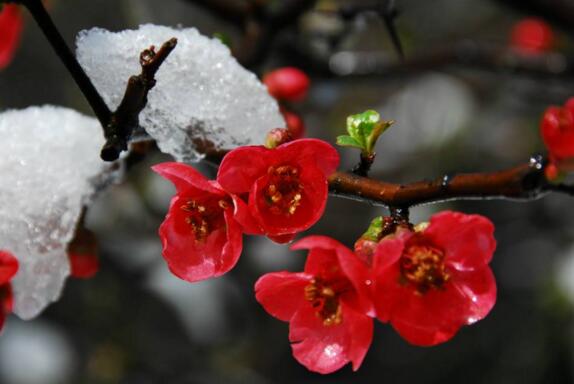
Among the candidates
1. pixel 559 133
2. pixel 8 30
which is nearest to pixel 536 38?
pixel 8 30

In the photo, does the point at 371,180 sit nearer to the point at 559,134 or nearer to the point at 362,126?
the point at 362,126

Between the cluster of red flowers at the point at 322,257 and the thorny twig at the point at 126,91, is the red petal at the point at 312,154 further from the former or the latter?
the thorny twig at the point at 126,91

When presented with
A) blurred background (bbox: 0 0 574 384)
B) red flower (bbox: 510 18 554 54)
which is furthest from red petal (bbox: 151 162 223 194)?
red flower (bbox: 510 18 554 54)

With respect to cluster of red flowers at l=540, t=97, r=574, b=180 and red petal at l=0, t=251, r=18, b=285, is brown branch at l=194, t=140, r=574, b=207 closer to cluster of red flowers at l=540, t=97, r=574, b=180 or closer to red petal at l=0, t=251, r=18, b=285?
cluster of red flowers at l=540, t=97, r=574, b=180

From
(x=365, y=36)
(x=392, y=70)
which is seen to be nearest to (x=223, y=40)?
(x=392, y=70)

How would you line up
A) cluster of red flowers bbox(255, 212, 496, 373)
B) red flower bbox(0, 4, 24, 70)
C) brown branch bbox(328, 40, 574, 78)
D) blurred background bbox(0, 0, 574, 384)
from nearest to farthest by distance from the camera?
cluster of red flowers bbox(255, 212, 496, 373) < red flower bbox(0, 4, 24, 70) < brown branch bbox(328, 40, 574, 78) < blurred background bbox(0, 0, 574, 384)

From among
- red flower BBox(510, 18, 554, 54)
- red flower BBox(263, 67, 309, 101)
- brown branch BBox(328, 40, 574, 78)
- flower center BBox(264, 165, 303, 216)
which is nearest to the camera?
flower center BBox(264, 165, 303, 216)

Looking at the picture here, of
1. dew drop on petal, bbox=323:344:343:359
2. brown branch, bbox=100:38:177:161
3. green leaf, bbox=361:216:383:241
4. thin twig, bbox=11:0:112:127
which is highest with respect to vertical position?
thin twig, bbox=11:0:112:127

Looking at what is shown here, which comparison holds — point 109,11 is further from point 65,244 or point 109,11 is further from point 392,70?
point 65,244
